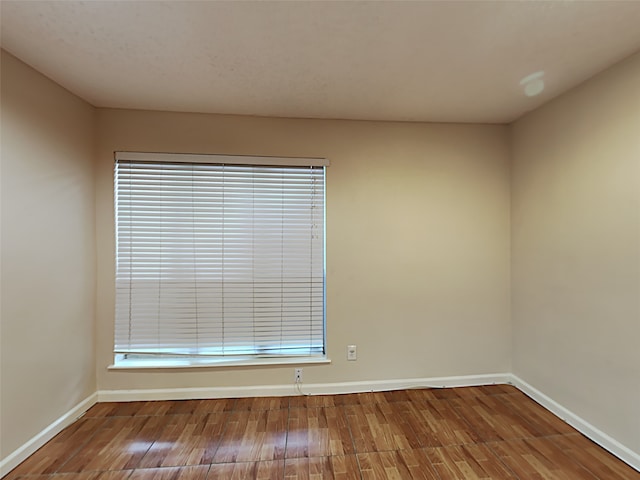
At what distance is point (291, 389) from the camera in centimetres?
236

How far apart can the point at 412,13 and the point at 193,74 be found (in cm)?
129

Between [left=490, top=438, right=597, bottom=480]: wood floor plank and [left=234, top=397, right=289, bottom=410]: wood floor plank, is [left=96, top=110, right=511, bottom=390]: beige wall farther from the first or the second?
[left=490, top=438, right=597, bottom=480]: wood floor plank

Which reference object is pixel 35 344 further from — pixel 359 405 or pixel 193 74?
pixel 359 405

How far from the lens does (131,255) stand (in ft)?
7.46

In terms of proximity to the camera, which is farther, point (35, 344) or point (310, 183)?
point (310, 183)

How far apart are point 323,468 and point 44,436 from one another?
1755mm

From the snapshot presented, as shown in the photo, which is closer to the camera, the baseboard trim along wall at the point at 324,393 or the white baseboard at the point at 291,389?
the baseboard trim along wall at the point at 324,393

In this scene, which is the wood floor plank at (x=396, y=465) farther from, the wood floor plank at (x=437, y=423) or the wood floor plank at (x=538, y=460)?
the wood floor plank at (x=538, y=460)

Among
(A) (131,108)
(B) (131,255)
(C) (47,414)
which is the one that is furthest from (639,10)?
(C) (47,414)

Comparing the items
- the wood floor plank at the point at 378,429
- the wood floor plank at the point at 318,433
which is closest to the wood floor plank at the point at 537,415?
the wood floor plank at the point at 378,429

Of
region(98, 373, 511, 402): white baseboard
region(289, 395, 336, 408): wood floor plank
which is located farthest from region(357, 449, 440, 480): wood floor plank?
region(98, 373, 511, 402): white baseboard

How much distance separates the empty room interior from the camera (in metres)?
Result: 1.53

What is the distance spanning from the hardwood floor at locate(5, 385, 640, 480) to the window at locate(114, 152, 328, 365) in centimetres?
43

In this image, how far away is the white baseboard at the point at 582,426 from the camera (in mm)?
1632
